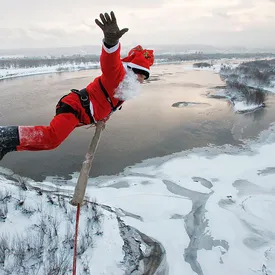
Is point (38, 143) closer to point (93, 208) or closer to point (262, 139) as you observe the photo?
point (93, 208)

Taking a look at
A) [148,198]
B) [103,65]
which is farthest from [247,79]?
[103,65]

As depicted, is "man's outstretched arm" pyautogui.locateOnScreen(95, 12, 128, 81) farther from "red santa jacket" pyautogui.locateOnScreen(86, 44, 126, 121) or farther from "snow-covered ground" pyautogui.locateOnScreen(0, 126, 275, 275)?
"snow-covered ground" pyautogui.locateOnScreen(0, 126, 275, 275)

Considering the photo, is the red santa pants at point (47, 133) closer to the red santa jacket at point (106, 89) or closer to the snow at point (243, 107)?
the red santa jacket at point (106, 89)

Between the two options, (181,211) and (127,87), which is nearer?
(127,87)

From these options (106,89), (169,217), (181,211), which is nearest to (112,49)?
(106,89)

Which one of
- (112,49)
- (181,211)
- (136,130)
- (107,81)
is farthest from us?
(136,130)

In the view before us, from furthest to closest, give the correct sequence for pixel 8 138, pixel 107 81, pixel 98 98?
1. pixel 98 98
2. pixel 107 81
3. pixel 8 138

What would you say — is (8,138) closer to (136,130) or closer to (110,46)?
→ (110,46)
